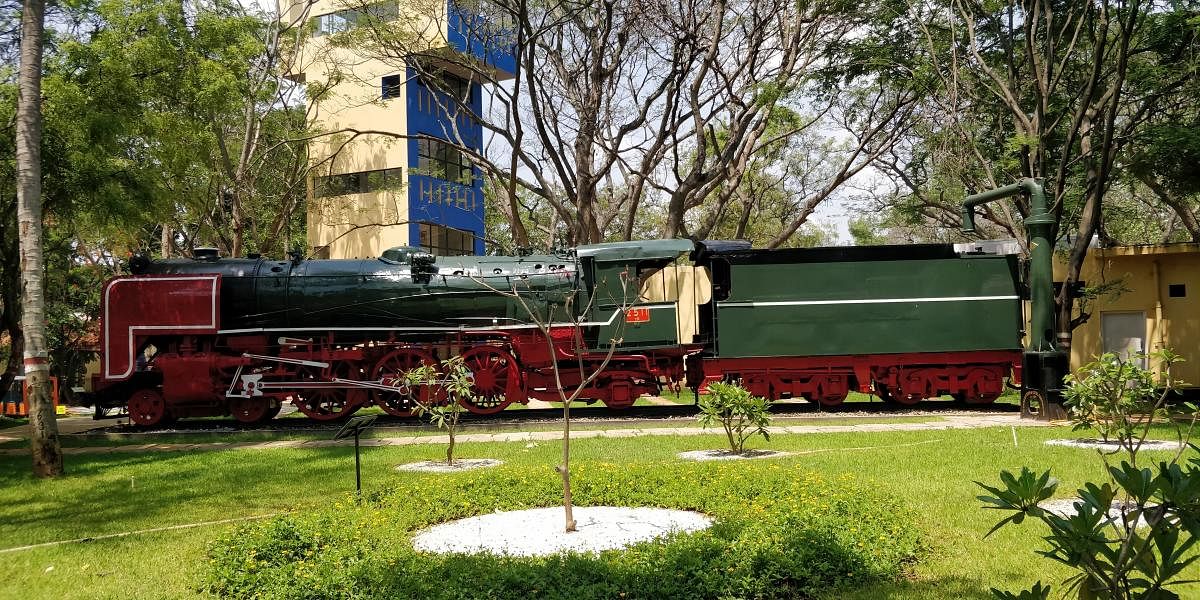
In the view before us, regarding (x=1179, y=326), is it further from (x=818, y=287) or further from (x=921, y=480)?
(x=921, y=480)

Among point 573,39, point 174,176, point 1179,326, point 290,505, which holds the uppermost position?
point 573,39

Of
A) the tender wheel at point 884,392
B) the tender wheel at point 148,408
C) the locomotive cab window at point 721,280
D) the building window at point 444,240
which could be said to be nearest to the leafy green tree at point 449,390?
the locomotive cab window at point 721,280

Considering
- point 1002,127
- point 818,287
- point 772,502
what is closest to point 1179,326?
point 1002,127

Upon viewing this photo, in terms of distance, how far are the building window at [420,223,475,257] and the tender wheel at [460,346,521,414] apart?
1447 cm

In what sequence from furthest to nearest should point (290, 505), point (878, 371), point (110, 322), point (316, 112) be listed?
point (316, 112) → point (878, 371) → point (110, 322) → point (290, 505)

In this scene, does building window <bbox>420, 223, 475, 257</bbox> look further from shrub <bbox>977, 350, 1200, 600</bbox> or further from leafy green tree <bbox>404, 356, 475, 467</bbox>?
shrub <bbox>977, 350, 1200, 600</bbox>

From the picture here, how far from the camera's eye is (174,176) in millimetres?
20984

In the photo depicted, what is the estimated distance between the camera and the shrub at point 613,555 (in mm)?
5461

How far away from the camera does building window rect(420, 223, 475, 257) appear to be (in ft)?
103

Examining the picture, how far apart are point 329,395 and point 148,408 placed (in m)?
3.27

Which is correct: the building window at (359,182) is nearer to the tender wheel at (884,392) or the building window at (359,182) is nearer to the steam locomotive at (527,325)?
the steam locomotive at (527,325)

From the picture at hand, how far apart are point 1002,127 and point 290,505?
17502 mm

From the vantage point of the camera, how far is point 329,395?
1628 cm

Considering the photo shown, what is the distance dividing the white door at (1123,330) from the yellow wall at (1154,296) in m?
0.12
